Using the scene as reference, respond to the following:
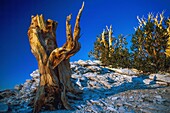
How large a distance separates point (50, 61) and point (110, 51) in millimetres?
14199

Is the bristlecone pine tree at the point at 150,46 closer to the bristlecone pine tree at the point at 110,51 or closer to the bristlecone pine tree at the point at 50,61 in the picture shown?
the bristlecone pine tree at the point at 110,51

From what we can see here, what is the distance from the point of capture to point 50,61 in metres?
7.79

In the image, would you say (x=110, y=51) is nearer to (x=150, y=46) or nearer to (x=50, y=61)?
(x=150, y=46)

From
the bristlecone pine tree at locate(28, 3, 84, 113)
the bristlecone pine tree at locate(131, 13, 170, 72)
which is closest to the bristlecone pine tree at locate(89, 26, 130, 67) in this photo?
the bristlecone pine tree at locate(131, 13, 170, 72)

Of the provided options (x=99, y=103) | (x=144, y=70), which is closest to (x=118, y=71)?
(x=144, y=70)

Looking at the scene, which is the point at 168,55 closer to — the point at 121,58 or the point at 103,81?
the point at 121,58

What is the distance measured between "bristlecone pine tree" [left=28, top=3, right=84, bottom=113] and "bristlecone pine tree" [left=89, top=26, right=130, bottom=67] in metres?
10.8

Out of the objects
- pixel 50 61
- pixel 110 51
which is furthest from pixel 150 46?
pixel 50 61

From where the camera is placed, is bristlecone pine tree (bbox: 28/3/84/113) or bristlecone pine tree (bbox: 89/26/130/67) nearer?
bristlecone pine tree (bbox: 28/3/84/113)

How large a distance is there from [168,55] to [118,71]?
467 cm

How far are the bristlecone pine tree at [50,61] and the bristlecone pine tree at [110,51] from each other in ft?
35.3

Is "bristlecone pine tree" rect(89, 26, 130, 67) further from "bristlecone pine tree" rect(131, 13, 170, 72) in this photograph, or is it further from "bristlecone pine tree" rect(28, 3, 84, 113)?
"bristlecone pine tree" rect(28, 3, 84, 113)

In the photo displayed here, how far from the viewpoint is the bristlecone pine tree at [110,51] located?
728 inches

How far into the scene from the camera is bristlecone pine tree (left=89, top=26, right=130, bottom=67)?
60.7 ft
